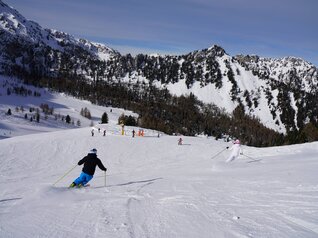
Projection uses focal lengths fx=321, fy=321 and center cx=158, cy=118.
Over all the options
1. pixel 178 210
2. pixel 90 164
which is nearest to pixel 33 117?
pixel 90 164

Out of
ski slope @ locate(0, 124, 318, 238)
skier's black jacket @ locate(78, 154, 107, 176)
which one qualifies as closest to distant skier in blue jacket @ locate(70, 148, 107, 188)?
skier's black jacket @ locate(78, 154, 107, 176)

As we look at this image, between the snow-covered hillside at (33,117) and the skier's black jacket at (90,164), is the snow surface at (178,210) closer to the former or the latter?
the skier's black jacket at (90,164)

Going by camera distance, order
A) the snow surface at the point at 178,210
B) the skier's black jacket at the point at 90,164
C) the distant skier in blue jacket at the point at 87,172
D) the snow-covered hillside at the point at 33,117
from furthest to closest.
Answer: the snow-covered hillside at the point at 33,117 → the skier's black jacket at the point at 90,164 → the distant skier in blue jacket at the point at 87,172 → the snow surface at the point at 178,210

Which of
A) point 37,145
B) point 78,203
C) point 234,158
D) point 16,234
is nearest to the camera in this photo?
point 16,234

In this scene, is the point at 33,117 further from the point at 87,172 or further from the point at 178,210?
the point at 178,210

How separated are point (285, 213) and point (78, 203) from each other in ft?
19.0

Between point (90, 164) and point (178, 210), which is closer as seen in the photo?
point (178, 210)

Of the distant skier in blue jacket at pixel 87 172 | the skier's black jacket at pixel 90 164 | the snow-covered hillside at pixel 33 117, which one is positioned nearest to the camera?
the distant skier in blue jacket at pixel 87 172

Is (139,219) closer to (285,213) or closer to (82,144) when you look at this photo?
(285,213)

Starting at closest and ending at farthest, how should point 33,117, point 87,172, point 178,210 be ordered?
1. point 178,210
2. point 87,172
3. point 33,117

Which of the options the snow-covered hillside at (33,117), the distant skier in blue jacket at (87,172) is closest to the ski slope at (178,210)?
the distant skier in blue jacket at (87,172)

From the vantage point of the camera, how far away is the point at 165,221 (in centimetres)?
770

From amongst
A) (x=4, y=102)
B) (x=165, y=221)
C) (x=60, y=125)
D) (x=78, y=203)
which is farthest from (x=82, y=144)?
(x=4, y=102)

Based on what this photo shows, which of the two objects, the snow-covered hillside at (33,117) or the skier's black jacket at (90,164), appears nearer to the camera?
the skier's black jacket at (90,164)
